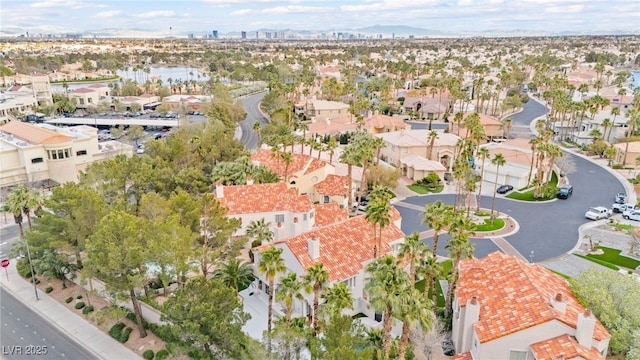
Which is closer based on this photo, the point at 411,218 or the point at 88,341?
the point at 88,341

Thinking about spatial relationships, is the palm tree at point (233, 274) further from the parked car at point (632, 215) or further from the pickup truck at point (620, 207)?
the pickup truck at point (620, 207)

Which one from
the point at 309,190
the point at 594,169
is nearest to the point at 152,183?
the point at 309,190

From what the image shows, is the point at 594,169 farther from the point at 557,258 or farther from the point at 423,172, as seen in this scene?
the point at 557,258

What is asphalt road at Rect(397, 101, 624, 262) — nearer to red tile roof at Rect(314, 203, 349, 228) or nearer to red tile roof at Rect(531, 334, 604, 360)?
red tile roof at Rect(314, 203, 349, 228)

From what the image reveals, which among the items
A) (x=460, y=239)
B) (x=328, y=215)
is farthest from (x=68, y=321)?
(x=460, y=239)

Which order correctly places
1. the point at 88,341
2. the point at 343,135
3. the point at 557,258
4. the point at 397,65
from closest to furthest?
1. the point at 88,341
2. the point at 557,258
3. the point at 343,135
4. the point at 397,65

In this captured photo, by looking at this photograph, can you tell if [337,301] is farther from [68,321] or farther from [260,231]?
[68,321]
